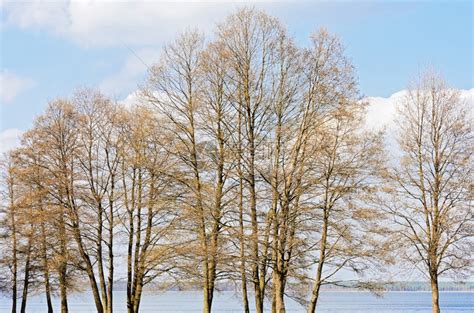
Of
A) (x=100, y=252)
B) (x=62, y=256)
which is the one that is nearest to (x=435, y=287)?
(x=100, y=252)

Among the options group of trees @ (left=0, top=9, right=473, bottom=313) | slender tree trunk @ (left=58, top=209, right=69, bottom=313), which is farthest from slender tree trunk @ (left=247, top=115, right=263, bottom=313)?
slender tree trunk @ (left=58, top=209, right=69, bottom=313)

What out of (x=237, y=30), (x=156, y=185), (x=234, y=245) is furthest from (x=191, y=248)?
(x=237, y=30)

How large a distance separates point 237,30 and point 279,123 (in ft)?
14.0

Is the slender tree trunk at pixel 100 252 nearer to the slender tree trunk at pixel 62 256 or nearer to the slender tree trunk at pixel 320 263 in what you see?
Answer: the slender tree trunk at pixel 62 256

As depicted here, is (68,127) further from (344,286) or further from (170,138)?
(344,286)

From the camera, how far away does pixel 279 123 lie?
26.1 m

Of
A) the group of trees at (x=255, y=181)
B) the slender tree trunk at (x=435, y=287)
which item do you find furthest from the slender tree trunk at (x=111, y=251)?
the slender tree trunk at (x=435, y=287)

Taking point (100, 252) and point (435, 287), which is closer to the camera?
point (435, 287)

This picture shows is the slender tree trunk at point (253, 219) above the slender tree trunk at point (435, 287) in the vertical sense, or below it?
above

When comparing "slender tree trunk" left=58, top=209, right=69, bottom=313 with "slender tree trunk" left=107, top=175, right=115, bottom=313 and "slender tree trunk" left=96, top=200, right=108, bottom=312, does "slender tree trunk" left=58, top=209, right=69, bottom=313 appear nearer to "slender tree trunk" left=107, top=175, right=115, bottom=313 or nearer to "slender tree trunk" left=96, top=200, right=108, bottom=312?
"slender tree trunk" left=96, top=200, right=108, bottom=312

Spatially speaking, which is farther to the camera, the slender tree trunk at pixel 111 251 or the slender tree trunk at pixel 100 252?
the slender tree trunk at pixel 100 252

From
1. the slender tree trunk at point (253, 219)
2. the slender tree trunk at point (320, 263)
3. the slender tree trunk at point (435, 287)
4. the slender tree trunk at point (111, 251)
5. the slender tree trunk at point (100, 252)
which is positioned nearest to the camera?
the slender tree trunk at point (253, 219)

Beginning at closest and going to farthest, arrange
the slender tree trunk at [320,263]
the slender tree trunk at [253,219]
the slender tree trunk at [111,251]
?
1. the slender tree trunk at [253,219]
2. the slender tree trunk at [320,263]
3. the slender tree trunk at [111,251]

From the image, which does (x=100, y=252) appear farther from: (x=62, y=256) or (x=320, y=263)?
(x=320, y=263)
